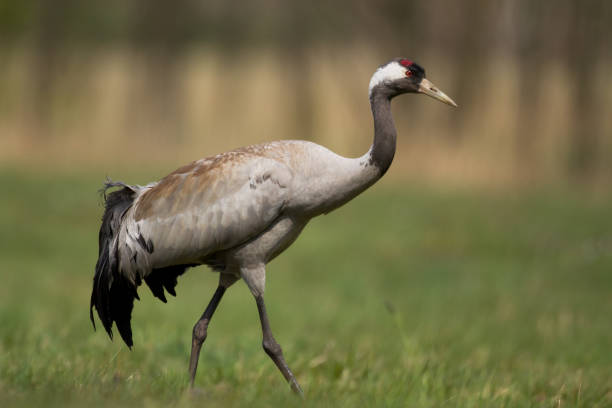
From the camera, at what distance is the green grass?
477cm

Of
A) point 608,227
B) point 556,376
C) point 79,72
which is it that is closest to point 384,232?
point 608,227

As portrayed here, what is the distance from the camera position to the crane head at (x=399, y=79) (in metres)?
4.85

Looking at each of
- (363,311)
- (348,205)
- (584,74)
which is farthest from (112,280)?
(584,74)

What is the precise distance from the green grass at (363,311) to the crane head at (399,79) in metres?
1.31

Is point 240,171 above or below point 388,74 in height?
below

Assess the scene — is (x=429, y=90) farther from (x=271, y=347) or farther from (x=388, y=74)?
(x=271, y=347)

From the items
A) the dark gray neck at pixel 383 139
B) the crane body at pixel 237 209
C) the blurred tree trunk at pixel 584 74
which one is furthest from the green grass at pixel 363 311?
the blurred tree trunk at pixel 584 74

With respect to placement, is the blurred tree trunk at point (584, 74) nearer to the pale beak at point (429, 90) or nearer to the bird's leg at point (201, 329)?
the pale beak at point (429, 90)

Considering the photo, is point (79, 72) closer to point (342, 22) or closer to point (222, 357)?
point (342, 22)

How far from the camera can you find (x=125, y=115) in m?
18.0

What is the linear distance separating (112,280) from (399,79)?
2.04 m

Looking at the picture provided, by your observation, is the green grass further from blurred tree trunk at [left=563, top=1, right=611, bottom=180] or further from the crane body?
blurred tree trunk at [left=563, top=1, right=611, bottom=180]

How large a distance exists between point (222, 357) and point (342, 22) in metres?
14.7

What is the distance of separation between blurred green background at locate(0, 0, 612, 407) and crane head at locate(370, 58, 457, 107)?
4.90 feet
